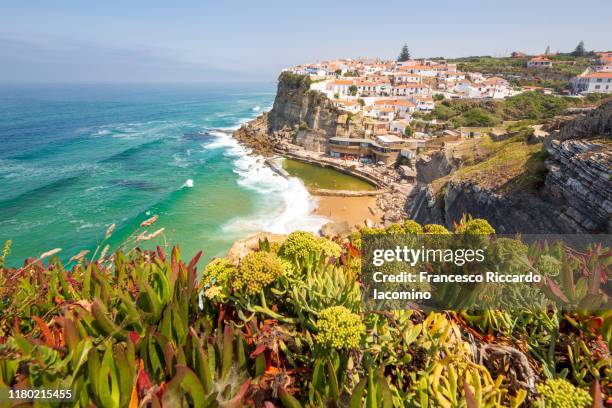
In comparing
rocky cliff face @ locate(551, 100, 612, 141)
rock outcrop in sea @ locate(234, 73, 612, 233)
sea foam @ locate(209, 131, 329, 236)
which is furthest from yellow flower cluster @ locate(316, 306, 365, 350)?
sea foam @ locate(209, 131, 329, 236)

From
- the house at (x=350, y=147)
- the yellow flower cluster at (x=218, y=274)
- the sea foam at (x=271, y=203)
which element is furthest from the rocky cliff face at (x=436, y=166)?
the yellow flower cluster at (x=218, y=274)

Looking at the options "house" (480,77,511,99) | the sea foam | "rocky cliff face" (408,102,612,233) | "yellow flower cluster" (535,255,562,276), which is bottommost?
the sea foam

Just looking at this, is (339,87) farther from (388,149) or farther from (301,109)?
(388,149)

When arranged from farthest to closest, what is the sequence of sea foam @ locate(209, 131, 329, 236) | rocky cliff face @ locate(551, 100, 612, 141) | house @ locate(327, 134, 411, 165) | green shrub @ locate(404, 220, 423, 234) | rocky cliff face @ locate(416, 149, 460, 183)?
house @ locate(327, 134, 411, 165) → rocky cliff face @ locate(416, 149, 460, 183) → sea foam @ locate(209, 131, 329, 236) → rocky cliff face @ locate(551, 100, 612, 141) → green shrub @ locate(404, 220, 423, 234)

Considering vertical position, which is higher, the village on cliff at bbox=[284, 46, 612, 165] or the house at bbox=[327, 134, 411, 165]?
the village on cliff at bbox=[284, 46, 612, 165]

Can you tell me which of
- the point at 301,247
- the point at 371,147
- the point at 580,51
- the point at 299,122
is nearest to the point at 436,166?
the point at 371,147

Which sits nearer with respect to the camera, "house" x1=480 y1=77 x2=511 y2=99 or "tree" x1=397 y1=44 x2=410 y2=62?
"house" x1=480 y1=77 x2=511 y2=99

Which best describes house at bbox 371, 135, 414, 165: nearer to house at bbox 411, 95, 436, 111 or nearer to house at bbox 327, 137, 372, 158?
house at bbox 327, 137, 372, 158

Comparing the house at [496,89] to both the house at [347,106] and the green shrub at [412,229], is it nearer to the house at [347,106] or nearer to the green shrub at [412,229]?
the house at [347,106]
